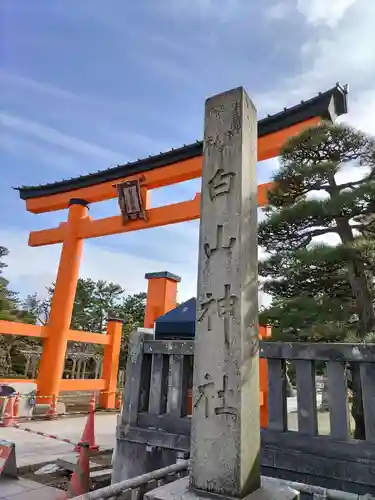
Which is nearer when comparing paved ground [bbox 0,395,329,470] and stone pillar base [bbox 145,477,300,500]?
stone pillar base [bbox 145,477,300,500]

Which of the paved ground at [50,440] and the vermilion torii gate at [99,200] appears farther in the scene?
the vermilion torii gate at [99,200]

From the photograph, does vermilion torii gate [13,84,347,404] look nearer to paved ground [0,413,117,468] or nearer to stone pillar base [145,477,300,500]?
paved ground [0,413,117,468]

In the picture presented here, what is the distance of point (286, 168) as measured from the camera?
5.24 meters

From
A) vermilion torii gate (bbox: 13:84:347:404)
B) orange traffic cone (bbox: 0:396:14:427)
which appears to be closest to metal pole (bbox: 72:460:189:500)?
vermilion torii gate (bbox: 13:84:347:404)

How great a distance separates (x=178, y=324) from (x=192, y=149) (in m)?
6.10

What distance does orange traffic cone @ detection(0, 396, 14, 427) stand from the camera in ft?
29.2

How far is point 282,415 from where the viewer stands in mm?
3191

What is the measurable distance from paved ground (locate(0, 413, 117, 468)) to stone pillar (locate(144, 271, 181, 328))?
3325 millimetres

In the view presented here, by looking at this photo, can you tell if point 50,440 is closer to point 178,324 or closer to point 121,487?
point 178,324

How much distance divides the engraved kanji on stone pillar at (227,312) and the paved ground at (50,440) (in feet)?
14.5

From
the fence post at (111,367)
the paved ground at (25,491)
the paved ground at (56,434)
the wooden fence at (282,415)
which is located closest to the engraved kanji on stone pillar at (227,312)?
the wooden fence at (282,415)

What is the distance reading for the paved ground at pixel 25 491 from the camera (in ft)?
13.2

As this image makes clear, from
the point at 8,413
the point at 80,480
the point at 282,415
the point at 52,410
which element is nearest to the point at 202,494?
the point at 282,415

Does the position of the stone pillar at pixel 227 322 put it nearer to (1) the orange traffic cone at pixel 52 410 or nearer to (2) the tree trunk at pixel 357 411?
(2) the tree trunk at pixel 357 411
